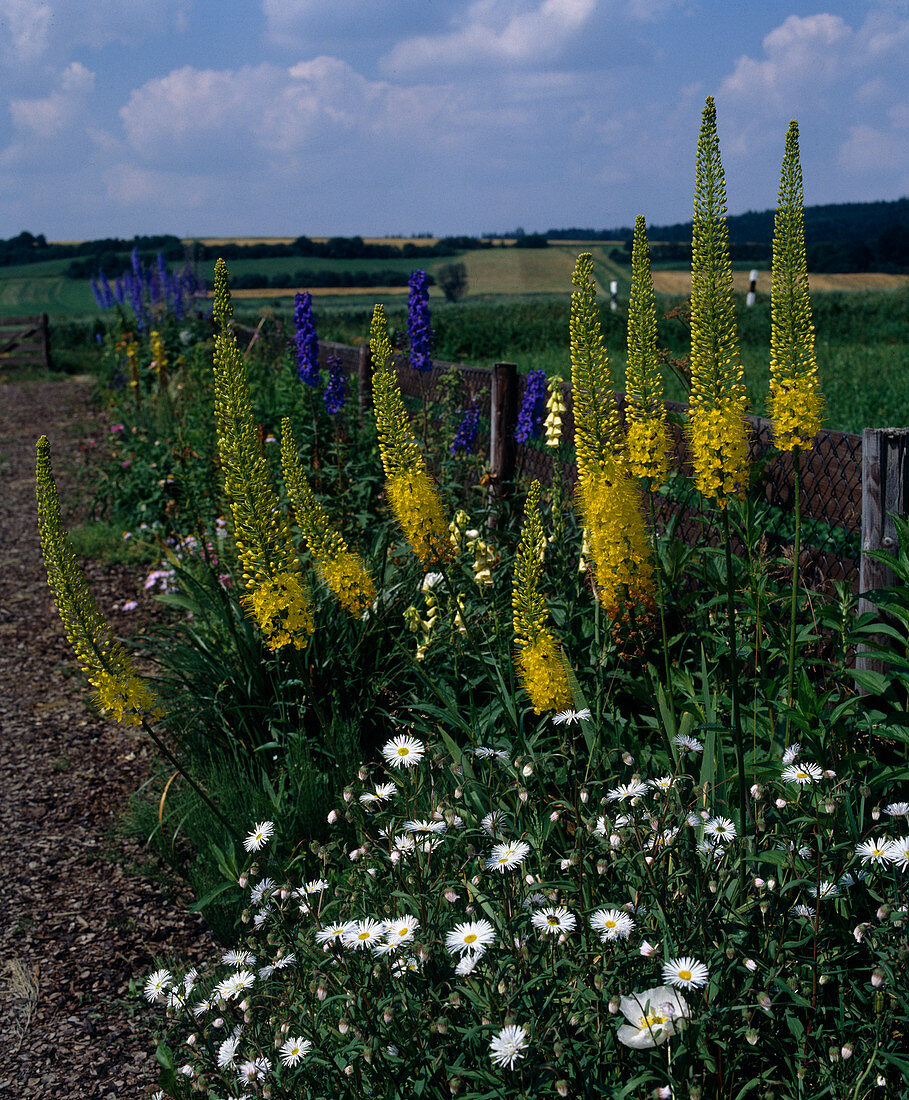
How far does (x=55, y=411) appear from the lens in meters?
16.7

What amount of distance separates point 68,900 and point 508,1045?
277 centimetres

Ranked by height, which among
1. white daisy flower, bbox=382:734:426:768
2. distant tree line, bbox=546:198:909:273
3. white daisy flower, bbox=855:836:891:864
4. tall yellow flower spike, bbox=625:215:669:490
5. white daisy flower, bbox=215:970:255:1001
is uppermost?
distant tree line, bbox=546:198:909:273

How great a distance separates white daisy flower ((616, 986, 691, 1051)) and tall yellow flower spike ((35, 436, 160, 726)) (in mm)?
1737

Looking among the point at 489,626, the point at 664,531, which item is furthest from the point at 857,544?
the point at 489,626

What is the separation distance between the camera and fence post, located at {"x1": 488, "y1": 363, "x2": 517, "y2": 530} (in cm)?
600

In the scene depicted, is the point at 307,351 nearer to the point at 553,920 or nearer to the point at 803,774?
the point at 803,774

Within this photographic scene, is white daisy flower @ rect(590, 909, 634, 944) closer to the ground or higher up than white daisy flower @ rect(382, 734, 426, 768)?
closer to the ground

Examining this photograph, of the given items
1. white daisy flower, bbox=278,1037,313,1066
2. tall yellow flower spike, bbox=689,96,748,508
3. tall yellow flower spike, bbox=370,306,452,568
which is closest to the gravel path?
white daisy flower, bbox=278,1037,313,1066

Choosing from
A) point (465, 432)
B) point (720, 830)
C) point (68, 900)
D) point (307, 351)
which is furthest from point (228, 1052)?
point (307, 351)

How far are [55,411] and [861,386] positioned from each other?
49.2 ft

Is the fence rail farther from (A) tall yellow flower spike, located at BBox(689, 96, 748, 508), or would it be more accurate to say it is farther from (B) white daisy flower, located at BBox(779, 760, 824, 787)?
(B) white daisy flower, located at BBox(779, 760, 824, 787)

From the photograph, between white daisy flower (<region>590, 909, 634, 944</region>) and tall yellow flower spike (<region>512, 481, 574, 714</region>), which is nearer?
white daisy flower (<region>590, 909, 634, 944</region>)

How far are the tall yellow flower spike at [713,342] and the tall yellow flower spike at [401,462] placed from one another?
44.4 inches

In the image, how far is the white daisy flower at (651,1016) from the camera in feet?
5.05
